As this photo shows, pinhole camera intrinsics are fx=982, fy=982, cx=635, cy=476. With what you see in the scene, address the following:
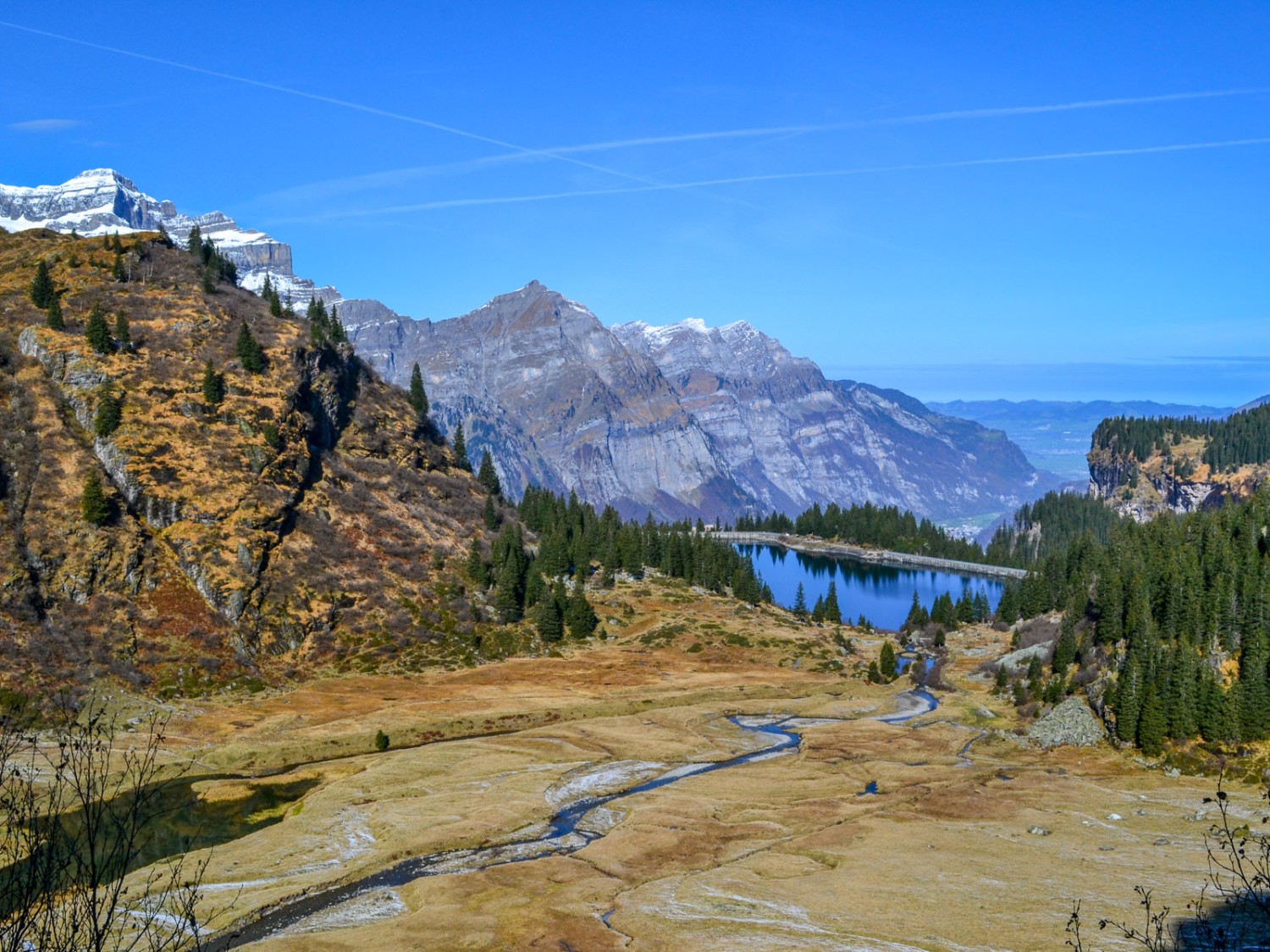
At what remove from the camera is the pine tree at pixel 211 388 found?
5994 inches

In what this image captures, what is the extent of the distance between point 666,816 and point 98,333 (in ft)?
388

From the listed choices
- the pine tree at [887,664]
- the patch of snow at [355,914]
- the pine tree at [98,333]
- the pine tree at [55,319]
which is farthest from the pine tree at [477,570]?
the patch of snow at [355,914]

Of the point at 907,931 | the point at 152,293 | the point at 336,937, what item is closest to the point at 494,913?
the point at 336,937

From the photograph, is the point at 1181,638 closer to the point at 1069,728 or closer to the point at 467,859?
the point at 1069,728

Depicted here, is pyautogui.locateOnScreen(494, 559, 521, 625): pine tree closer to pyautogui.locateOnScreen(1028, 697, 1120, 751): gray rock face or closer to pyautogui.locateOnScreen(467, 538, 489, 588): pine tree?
pyautogui.locateOnScreen(467, 538, 489, 588): pine tree

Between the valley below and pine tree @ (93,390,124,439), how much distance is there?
48.3 meters

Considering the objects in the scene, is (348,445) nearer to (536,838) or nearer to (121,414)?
(121,414)

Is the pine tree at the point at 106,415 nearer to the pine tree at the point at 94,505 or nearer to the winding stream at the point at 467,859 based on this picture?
the pine tree at the point at 94,505

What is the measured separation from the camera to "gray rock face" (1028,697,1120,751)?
104688mm

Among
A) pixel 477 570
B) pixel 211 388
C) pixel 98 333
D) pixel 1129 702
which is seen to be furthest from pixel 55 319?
pixel 1129 702

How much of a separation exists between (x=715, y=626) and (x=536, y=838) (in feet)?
327

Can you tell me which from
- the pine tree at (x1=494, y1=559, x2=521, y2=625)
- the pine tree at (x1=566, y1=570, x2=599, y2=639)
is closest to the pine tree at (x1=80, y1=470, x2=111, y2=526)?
the pine tree at (x1=494, y1=559, x2=521, y2=625)

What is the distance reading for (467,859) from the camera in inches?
2778

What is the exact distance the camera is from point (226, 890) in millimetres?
62281
